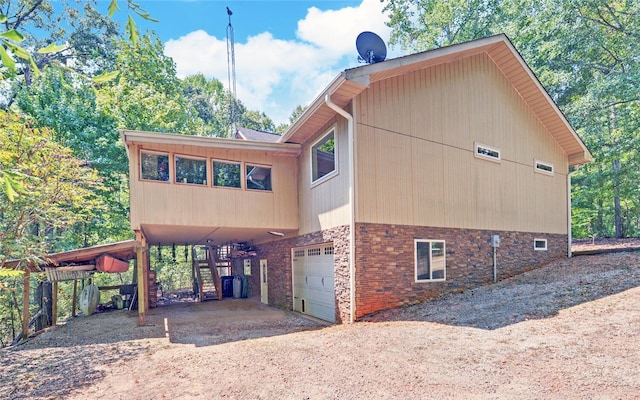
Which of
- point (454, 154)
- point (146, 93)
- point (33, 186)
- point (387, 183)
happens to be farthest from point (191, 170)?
point (146, 93)

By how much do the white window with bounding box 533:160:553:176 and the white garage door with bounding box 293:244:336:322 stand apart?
7.56m

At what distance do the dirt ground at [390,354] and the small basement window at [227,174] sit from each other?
365cm

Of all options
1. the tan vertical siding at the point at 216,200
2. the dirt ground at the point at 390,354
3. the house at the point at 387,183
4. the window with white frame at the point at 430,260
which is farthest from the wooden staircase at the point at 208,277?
the window with white frame at the point at 430,260

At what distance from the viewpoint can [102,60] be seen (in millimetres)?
20844

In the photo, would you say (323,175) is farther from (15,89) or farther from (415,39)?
(415,39)

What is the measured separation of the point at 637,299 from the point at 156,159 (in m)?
10.4

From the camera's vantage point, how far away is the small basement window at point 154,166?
9.12 meters

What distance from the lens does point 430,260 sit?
30.2ft

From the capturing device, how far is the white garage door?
9.17 meters

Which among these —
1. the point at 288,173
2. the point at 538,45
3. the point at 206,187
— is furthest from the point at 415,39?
the point at 206,187

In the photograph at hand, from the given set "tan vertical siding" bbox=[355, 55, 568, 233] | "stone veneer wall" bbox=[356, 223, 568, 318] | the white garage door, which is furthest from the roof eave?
"stone veneer wall" bbox=[356, 223, 568, 318]

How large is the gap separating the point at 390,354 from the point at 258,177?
6542mm

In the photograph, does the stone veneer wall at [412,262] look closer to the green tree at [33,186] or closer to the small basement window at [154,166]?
the small basement window at [154,166]

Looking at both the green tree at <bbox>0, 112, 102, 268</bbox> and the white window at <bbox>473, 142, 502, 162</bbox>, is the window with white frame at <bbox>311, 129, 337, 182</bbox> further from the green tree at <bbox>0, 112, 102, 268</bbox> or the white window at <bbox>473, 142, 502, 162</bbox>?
the green tree at <bbox>0, 112, 102, 268</bbox>
